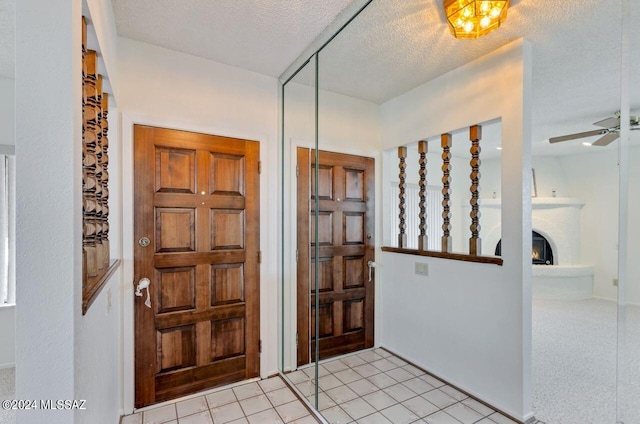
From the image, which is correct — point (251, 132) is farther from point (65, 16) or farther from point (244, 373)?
point (244, 373)

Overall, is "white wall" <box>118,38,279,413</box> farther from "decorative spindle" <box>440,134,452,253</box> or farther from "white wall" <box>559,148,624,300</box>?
"white wall" <box>559,148,624,300</box>

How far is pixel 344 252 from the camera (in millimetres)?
2088

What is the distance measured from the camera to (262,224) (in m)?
2.43

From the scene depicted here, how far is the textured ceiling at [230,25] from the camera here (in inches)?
66.4

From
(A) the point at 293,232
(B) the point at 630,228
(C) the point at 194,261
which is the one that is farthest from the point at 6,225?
(B) the point at 630,228

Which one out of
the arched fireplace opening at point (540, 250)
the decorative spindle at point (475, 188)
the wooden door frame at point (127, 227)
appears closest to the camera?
the arched fireplace opening at point (540, 250)

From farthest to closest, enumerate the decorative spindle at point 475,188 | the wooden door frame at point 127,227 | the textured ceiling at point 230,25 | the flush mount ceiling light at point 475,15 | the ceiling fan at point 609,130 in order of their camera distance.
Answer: the decorative spindle at point 475,188 → the wooden door frame at point 127,227 → the textured ceiling at point 230,25 → the flush mount ceiling light at point 475,15 → the ceiling fan at point 609,130

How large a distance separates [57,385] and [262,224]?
1.72m

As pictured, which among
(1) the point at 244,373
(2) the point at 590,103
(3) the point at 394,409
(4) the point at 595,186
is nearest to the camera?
(4) the point at 595,186

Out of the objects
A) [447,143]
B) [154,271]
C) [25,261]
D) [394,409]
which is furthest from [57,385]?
[447,143]

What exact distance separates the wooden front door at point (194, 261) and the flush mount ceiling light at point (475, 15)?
1.56 meters

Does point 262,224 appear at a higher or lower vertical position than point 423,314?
higher

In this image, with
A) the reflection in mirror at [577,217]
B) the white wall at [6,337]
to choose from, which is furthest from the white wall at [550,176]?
the white wall at [6,337]

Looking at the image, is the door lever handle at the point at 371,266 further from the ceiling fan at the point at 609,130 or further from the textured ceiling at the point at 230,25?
the textured ceiling at the point at 230,25
